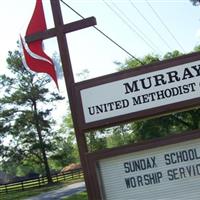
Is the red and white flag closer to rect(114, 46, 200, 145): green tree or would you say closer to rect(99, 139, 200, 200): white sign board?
rect(99, 139, 200, 200): white sign board

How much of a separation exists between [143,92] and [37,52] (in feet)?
5.68

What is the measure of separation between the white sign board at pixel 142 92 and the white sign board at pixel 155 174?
0.60 m

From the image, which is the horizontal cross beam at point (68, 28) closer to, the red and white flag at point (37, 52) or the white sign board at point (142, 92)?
the red and white flag at point (37, 52)

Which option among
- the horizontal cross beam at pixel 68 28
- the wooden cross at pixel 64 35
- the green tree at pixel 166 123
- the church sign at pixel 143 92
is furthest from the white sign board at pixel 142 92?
the green tree at pixel 166 123

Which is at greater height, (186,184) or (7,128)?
(7,128)

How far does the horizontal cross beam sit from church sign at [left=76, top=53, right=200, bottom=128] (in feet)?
2.92

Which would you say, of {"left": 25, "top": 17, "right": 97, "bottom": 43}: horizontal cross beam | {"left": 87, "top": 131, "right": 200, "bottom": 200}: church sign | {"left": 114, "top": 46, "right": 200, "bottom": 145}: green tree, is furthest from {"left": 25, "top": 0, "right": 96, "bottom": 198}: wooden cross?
{"left": 114, "top": 46, "right": 200, "bottom": 145}: green tree

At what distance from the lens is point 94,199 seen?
7262mm

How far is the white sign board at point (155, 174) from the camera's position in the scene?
713 cm

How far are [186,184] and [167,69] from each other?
1.55 meters

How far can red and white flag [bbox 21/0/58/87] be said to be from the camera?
307 inches

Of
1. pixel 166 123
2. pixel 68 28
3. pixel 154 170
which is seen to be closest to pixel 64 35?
pixel 68 28

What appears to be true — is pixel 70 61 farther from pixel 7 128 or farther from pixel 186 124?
pixel 7 128

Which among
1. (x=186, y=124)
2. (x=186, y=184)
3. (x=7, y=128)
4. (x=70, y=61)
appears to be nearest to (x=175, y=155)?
(x=186, y=184)
